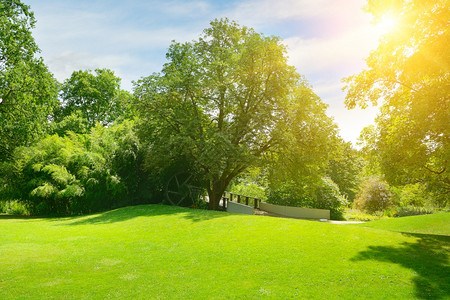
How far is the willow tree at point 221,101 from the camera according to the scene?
16891mm

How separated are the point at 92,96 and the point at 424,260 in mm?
39167

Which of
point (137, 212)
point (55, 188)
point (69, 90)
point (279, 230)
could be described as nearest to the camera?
point (279, 230)

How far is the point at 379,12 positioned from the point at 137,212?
13672 mm

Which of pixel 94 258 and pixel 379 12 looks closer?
pixel 94 258

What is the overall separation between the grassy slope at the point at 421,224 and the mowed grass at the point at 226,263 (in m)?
4.24

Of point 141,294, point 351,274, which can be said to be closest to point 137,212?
point 141,294

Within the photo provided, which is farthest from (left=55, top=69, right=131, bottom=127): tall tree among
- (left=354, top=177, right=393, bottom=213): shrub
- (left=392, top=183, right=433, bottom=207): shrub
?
(left=392, top=183, right=433, bottom=207): shrub

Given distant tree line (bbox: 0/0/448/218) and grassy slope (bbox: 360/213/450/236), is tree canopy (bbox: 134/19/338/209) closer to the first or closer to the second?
distant tree line (bbox: 0/0/448/218)

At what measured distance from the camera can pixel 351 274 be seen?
6.53 meters

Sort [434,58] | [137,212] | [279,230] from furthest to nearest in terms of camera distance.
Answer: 1. [137,212]
2. [279,230]
3. [434,58]

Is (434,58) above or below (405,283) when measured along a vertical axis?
above

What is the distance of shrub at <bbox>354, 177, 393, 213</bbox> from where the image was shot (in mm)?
29359

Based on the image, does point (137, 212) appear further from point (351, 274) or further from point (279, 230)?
point (351, 274)

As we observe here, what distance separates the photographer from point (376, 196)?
2948 cm
